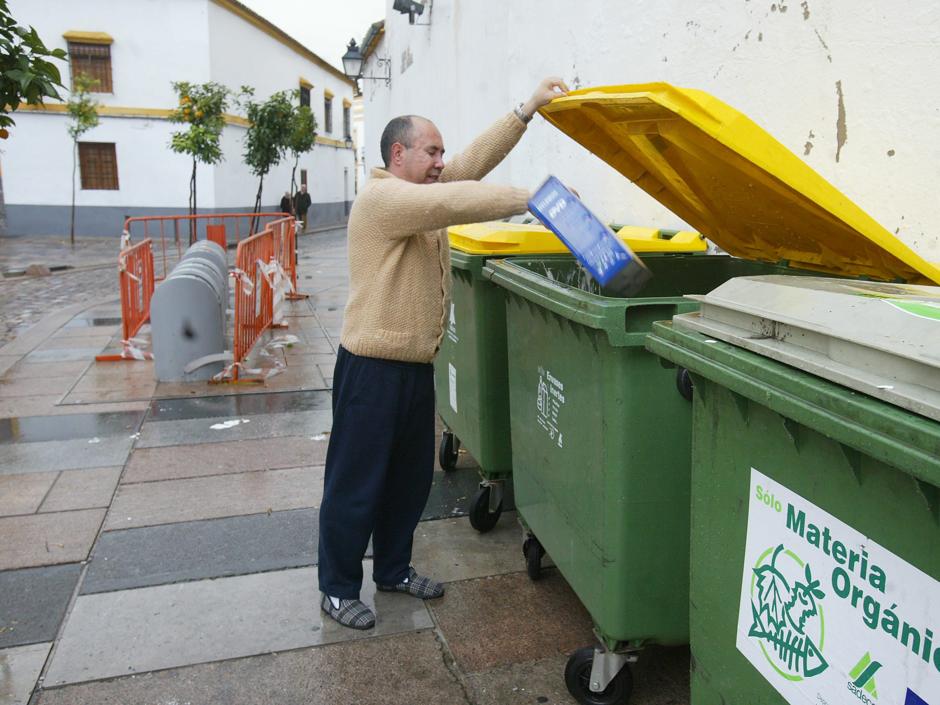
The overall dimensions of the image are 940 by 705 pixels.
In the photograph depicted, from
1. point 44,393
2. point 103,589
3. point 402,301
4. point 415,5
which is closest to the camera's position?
point 402,301

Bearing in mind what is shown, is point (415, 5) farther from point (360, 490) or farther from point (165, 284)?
point (360, 490)

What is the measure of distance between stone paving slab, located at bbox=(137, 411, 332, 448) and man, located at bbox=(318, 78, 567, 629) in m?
2.58

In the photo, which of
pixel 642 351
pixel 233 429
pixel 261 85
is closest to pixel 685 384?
pixel 642 351

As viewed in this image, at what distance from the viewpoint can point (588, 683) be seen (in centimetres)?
266

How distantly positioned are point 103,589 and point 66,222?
84.7 feet

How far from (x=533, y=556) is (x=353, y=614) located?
0.80 meters

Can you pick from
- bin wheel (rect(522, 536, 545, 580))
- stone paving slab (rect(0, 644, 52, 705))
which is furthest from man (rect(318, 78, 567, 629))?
stone paving slab (rect(0, 644, 52, 705))

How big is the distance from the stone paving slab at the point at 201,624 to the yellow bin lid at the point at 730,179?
1900mm

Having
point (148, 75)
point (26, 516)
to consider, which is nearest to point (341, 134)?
point (148, 75)

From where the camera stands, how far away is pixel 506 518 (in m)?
4.22

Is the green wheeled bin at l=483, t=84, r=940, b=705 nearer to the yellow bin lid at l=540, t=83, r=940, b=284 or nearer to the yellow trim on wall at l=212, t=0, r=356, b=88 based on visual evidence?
the yellow bin lid at l=540, t=83, r=940, b=284

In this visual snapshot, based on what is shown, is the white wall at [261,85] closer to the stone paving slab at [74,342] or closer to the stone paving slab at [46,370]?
the stone paving slab at [74,342]

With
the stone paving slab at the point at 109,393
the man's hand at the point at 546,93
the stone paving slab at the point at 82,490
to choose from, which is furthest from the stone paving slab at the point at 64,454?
the man's hand at the point at 546,93

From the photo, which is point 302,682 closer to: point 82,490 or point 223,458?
point 82,490
